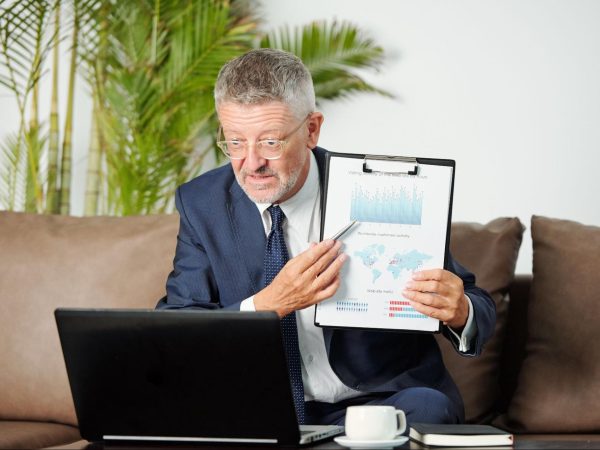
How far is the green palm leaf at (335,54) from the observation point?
10.7ft

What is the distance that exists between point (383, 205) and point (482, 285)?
0.62 metres

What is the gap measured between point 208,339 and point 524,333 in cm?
117

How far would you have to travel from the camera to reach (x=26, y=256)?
89.2 inches

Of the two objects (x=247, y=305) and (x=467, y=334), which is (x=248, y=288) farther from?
(x=467, y=334)

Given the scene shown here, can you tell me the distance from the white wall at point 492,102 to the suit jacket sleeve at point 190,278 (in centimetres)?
135

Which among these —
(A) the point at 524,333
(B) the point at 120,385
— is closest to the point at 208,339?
(B) the point at 120,385

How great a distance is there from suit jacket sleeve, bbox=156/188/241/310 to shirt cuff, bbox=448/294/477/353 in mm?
469

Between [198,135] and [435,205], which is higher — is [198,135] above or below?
above

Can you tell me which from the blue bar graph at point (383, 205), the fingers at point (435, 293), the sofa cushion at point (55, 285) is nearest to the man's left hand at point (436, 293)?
the fingers at point (435, 293)

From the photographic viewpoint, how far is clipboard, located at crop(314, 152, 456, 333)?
168 centimetres

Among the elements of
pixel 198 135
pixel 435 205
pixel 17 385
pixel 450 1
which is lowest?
pixel 17 385

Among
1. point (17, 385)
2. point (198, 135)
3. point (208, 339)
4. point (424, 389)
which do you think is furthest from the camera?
point (198, 135)

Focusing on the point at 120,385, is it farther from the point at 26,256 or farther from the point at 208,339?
the point at 26,256

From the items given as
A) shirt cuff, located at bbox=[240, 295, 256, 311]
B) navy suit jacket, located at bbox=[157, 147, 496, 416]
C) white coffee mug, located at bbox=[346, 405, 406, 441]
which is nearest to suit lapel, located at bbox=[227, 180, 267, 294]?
navy suit jacket, located at bbox=[157, 147, 496, 416]
